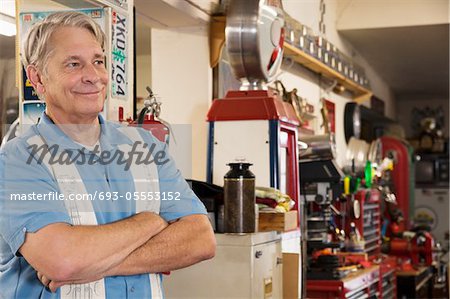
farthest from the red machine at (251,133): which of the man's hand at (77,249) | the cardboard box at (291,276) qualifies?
the man's hand at (77,249)

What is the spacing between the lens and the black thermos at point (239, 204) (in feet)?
11.6

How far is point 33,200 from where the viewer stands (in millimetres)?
2131

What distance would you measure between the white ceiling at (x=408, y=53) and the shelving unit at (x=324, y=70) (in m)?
0.57

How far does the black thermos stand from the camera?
11.6 ft

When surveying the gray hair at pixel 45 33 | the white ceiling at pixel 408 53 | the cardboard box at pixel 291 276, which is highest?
the white ceiling at pixel 408 53

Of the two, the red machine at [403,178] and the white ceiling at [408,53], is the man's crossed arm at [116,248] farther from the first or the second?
the red machine at [403,178]

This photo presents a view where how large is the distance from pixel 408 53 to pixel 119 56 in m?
7.41

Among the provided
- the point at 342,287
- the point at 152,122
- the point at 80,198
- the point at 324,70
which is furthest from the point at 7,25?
the point at 324,70

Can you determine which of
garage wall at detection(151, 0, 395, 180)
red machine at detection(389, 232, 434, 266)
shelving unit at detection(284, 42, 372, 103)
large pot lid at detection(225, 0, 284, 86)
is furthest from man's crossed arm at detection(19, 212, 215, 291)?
red machine at detection(389, 232, 434, 266)

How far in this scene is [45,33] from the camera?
229cm

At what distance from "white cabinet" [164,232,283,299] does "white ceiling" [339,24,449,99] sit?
18.7 feet

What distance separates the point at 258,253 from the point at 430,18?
18.2ft

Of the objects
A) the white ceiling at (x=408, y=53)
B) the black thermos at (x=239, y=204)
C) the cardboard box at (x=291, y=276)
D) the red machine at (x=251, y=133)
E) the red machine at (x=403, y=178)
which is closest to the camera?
the black thermos at (x=239, y=204)

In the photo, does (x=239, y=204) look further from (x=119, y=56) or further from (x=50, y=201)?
(x=50, y=201)
